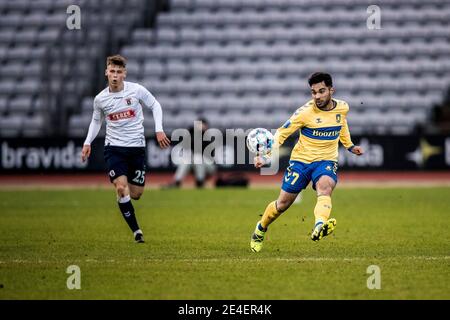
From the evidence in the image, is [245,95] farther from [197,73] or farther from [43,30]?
[43,30]

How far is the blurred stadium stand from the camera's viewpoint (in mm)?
27109

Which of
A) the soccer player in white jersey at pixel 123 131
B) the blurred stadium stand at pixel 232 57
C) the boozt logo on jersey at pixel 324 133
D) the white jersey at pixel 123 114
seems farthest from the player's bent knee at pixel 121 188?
the blurred stadium stand at pixel 232 57

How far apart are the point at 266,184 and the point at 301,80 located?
595cm

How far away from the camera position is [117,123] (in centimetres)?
1084

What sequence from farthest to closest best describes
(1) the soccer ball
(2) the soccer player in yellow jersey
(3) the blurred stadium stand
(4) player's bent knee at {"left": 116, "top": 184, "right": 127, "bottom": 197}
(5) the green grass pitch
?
(3) the blurred stadium stand
(4) player's bent knee at {"left": 116, "top": 184, "right": 127, "bottom": 197}
(2) the soccer player in yellow jersey
(1) the soccer ball
(5) the green grass pitch

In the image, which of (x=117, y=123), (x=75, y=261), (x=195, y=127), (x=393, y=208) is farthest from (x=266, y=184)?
(x=75, y=261)

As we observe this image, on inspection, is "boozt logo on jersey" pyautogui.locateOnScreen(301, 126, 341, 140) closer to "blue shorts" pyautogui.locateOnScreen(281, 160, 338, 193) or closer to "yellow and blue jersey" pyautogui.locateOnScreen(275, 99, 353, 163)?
"yellow and blue jersey" pyautogui.locateOnScreen(275, 99, 353, 163)

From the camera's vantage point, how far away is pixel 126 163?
35.7 ft

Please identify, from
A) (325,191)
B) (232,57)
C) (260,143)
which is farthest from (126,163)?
(232,57)

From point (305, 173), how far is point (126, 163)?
2470 mm

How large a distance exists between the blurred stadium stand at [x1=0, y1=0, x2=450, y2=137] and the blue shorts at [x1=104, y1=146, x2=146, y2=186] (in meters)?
15.2

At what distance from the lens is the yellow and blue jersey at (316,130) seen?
954 cm

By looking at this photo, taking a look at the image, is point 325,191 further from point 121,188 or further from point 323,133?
point 121,188

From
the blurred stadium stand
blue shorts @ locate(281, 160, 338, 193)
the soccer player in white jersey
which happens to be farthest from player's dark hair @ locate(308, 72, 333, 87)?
the blurred stadium stand
